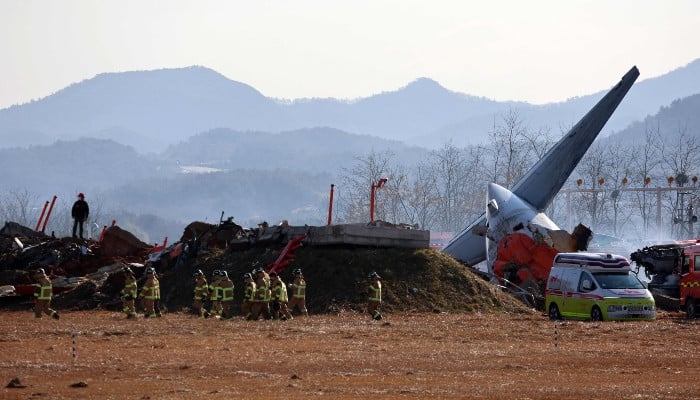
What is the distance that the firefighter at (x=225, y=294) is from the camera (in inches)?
1503

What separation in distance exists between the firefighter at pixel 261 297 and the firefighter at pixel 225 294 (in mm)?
1175

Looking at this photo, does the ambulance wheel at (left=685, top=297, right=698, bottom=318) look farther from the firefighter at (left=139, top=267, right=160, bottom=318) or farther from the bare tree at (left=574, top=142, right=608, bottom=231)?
the bare tree at (left=574, top=142, right=608, bottom=231)

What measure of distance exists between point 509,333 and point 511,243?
1662 cm

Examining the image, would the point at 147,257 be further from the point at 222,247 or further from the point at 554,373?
the point at 554,373

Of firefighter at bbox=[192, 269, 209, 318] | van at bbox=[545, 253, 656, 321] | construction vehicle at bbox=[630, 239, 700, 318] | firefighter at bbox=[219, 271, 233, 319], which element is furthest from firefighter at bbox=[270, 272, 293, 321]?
construction vehicle at bbox=[630, 239, 700, 318]

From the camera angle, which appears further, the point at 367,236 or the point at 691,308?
A: the point at 367,236

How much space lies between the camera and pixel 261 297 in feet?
121

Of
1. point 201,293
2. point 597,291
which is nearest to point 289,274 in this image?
point 201,293

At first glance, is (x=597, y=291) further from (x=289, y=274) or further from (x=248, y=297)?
(x=289, y=274)

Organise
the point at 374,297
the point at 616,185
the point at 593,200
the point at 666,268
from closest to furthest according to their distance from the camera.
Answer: the point at 374,297 < the point at 666,268 < the point at 593,200 < the point at 616,185

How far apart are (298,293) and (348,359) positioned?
1270 cm

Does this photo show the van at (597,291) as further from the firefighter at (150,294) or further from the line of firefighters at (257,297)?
the firefighter at (150,294)

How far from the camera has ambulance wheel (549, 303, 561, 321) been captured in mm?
39500

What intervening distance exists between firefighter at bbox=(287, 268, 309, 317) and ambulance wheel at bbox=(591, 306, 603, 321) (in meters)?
8.85
